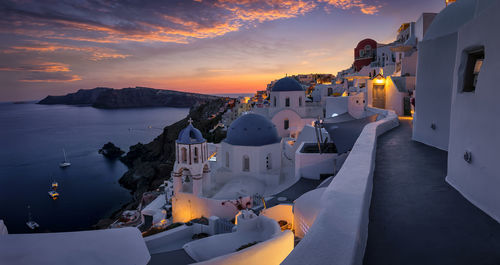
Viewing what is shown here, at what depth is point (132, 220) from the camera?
22109 mm

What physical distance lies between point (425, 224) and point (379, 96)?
1663cm

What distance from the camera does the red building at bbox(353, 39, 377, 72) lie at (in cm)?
4025

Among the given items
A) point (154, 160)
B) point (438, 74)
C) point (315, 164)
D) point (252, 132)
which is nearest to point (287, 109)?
point (252, 132)

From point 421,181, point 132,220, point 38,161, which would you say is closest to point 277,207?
point 421,181

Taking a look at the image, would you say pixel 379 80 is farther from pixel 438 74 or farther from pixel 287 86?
pixel 438 74

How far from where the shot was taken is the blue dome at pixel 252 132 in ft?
55.0

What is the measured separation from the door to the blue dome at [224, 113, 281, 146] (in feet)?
21.3

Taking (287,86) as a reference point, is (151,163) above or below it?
below

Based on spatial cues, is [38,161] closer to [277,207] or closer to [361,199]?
[277,207]

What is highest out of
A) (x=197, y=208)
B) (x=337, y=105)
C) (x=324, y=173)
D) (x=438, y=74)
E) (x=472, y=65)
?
(x=438, y=74)

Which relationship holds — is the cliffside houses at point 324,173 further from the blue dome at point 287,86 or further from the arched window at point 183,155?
the blue dome at point 287,86

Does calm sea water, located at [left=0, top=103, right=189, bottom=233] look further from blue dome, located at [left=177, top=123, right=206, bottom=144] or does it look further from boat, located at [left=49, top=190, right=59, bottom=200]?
blue dome, located at [left=177, top=123, right=206, bottom=144]

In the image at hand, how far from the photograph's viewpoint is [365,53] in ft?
134

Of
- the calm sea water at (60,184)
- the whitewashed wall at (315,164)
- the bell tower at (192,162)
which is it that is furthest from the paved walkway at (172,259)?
the calm sea water at (60,184)
